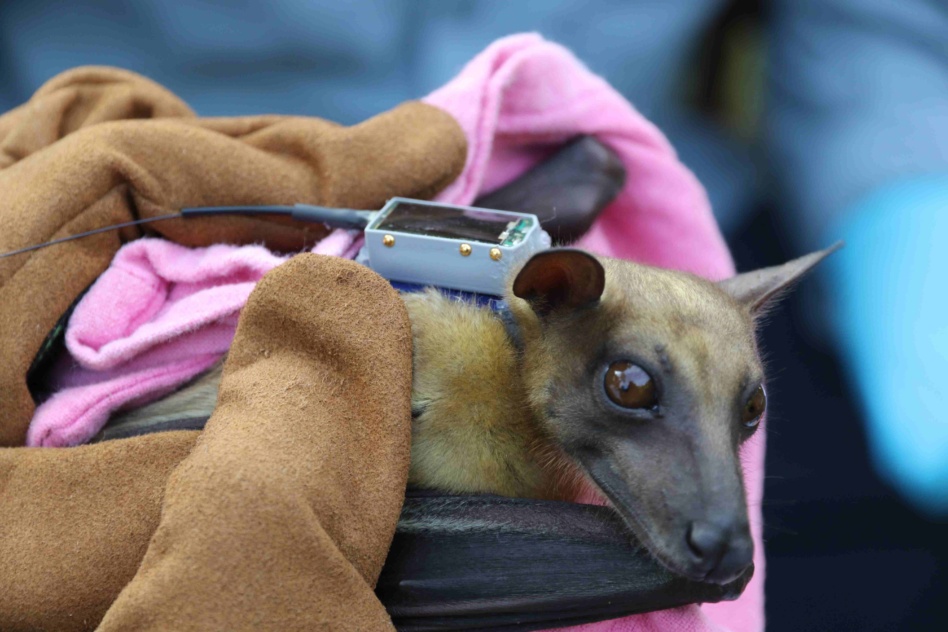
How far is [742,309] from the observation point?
3.78ft

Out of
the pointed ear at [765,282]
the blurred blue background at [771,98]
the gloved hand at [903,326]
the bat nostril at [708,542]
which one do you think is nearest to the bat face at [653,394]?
the bat nostril at [708,542]

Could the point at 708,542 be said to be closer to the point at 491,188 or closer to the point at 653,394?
the point at 653,394

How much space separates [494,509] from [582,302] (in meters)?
0.30

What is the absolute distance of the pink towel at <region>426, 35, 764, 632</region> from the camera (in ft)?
4.65

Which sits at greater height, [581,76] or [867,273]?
[581,76]

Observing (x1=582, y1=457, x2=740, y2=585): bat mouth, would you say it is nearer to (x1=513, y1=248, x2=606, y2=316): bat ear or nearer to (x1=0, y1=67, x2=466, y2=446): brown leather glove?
(x1=513, y1=248, x2=606, y2=316): bat ear

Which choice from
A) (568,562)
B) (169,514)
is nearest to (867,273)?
(568,562)

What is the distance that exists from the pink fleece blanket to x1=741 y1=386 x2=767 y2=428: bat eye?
0.27 metres

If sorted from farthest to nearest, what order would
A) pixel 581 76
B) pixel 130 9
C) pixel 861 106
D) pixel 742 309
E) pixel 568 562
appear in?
pixel 130 9
pixel 861 106
pixel 581 76
pixel 742 309
pixel 568 562

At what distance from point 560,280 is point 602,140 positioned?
629mm

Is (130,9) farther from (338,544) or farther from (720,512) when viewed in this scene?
(720,512)

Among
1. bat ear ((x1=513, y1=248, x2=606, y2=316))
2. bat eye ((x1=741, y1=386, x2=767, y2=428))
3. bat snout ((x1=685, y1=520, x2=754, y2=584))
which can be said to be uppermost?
bat ear ((x1=513, y1=248, x2=606, y2=316))

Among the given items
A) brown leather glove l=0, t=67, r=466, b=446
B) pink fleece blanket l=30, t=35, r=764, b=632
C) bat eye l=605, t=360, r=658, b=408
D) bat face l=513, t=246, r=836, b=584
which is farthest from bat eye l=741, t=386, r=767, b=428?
brown leather glove l=0, t=67, r=466, b=446

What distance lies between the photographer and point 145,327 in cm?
119
